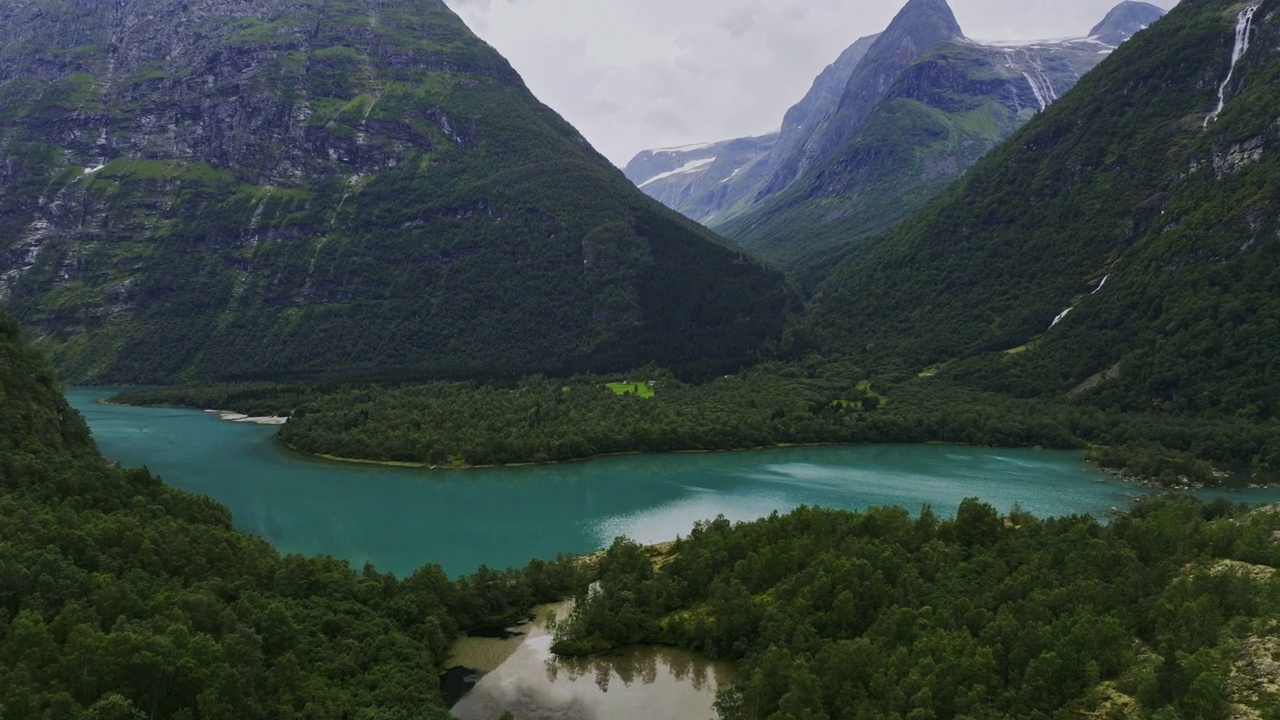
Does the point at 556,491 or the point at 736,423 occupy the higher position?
the point at 736,423

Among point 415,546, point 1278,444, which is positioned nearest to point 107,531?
point 415,546

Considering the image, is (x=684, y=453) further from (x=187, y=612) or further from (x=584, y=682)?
(x=187, y=612)

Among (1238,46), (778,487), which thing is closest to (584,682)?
(778,487)

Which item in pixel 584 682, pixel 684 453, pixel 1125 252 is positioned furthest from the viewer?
pixel 1125 252

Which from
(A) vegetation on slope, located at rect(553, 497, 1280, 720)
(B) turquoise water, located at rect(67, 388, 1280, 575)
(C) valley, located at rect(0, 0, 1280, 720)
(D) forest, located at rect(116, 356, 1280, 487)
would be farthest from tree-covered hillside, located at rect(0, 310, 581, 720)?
(D) forest, located at rect(116, 356, 1280, 487)

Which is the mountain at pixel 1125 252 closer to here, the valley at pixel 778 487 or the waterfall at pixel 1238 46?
the waterfall at pixel 1238 46

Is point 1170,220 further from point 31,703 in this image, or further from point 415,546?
point 31,703
